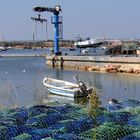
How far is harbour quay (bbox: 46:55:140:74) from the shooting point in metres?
45.5

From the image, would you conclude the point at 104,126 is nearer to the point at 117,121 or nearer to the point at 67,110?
the point at 117,121

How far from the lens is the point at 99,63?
51.6 metres

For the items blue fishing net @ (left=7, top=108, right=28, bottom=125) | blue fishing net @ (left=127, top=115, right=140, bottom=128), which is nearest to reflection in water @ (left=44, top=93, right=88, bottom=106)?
blue fishing net @ (left=7, top=108, right=28, bottom=125)

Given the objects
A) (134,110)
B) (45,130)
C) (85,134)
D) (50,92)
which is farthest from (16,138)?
(50,92)

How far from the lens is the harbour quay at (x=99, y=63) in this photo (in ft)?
149

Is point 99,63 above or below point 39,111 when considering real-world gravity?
below

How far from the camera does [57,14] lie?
2281 inches

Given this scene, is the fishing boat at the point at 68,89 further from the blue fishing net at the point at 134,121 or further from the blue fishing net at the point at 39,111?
the blue fishing net at the point at 134,121

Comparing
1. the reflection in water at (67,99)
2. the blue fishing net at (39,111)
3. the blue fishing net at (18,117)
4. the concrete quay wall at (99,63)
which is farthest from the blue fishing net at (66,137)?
the concrete quay wall at (99,63)

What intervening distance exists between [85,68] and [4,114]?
43020 millimetres


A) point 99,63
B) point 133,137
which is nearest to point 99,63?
point 99,63

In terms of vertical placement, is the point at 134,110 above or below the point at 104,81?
above

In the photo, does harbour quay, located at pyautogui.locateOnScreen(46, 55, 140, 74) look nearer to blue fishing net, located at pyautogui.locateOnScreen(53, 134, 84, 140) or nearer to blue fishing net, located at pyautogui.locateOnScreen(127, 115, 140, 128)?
blue fishing net, located at pyautogui.locateOnScreen(127, 115, 140, 128)

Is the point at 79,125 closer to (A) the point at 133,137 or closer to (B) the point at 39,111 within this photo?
(A) the point at 133,137
